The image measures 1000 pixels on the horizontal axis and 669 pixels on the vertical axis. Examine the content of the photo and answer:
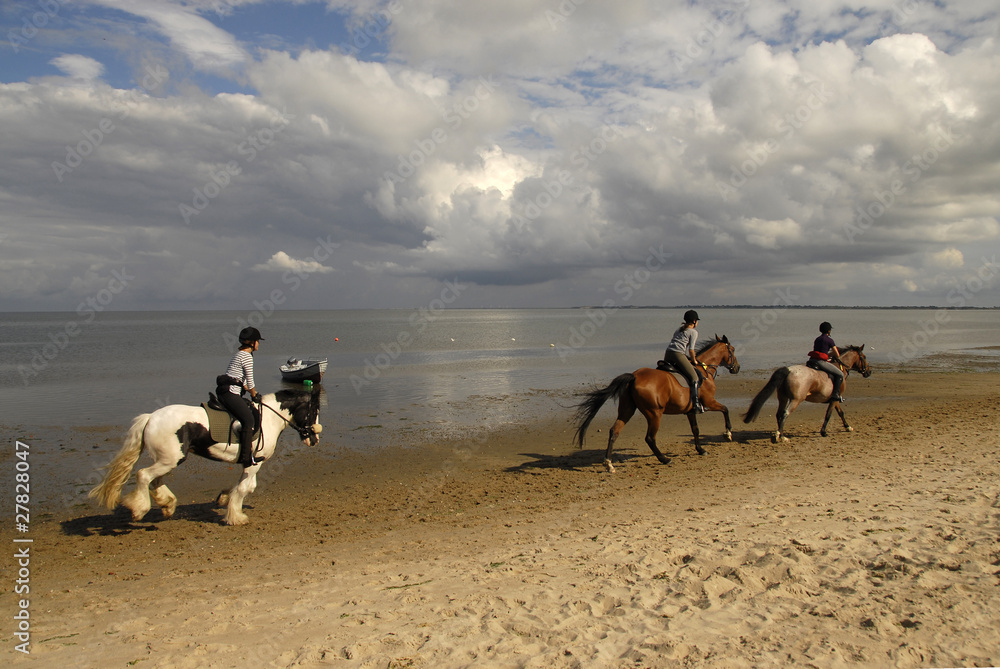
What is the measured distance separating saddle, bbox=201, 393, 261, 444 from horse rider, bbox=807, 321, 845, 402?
40.1 feet

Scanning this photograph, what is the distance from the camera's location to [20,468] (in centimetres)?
1108

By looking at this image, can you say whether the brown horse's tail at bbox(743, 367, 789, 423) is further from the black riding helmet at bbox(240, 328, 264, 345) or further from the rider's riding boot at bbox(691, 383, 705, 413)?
the black riding helmet at bbox(240, 328, 264, 345)

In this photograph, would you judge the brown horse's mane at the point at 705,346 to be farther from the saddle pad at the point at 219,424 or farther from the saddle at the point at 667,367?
the saddle pad at the point at 219,424

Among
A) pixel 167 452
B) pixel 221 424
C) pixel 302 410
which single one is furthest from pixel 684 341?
pixel 167 452

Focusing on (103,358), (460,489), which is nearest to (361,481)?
(460,489)

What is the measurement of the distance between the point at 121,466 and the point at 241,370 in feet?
6.41

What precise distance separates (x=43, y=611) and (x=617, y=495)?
725 centimetres

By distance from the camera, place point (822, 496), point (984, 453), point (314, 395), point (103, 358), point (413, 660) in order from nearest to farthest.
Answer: point (413, 660) < point (822, 496) < point (314, 395) < point (984, 453) < point (103, 358)

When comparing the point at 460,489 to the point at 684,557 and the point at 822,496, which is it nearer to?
the point at 684,557

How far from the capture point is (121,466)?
7707 millimetres

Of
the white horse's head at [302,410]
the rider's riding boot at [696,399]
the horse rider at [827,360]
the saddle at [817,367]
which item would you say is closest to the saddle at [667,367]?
the rider's riding boot at [696,399]

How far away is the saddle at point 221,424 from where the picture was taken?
802 centimetres

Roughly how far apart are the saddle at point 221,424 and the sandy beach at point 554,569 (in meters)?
1.29

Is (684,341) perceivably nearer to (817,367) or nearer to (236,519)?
(817,367)
